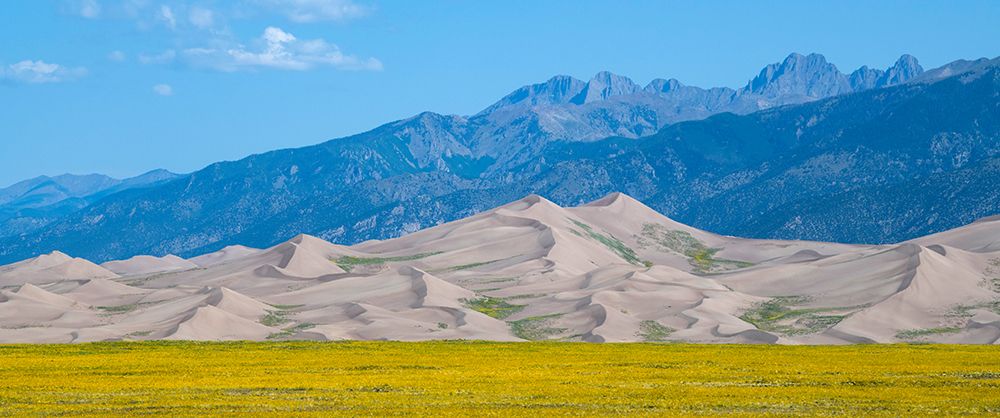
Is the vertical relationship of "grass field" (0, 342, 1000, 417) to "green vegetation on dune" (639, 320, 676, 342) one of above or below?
above

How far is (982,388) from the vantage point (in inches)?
2359

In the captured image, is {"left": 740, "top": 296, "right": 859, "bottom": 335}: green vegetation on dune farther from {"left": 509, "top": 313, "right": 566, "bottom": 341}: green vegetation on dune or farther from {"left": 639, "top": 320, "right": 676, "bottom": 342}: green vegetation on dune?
{"left": 509, "top": 313, "right": 566, "bottom": 341}: green vegetation on dune

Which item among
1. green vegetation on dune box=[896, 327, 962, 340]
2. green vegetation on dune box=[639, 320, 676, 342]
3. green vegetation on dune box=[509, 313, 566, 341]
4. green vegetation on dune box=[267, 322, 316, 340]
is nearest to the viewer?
green vegetation on dune box=[896, 327, 962, 340]

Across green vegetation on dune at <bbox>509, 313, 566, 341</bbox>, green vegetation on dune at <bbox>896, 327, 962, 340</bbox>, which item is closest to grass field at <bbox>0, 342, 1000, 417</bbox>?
green vegetation on dune at <bbox>896, 327, 962, 340</bbox>

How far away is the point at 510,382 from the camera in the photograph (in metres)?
66.8

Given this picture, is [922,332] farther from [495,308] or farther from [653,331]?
[495,308]

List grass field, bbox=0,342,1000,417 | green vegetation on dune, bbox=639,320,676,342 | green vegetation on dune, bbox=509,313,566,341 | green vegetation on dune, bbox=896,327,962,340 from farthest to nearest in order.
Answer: green vegetation on dune, bbox=509,313,566,341, green vegetation on dune, bbox=639,320,676,342, green vegetation on dune, bbox=896,327,962,340, grass field, bbox=0,342,1000,417

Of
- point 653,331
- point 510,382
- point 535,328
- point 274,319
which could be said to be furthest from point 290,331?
point 510,382

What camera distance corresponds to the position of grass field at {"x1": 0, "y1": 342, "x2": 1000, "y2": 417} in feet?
184

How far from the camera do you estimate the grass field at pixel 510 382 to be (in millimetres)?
55969

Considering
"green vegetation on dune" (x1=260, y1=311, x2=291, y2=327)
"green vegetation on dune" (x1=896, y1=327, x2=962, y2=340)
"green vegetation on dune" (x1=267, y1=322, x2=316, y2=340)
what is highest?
"green vegetation on dune" (x1=260, y1=311, x2=291, y2=327)

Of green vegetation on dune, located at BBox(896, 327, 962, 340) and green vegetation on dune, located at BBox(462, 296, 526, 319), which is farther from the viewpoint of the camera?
green vegetation on dune, located at BBox(462, 296, 526, 319)

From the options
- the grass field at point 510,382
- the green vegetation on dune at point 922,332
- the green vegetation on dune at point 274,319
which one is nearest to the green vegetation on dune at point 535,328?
the green vegetation on dune at point 274,319

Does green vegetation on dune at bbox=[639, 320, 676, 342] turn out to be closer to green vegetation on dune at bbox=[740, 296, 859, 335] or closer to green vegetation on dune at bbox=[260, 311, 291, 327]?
green vegetation on dune at bbox=[740, 296, 859, 335]
